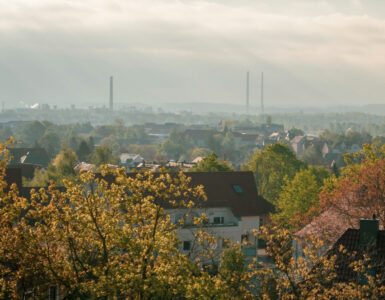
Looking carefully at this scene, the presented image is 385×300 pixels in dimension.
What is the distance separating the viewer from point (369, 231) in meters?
26.1

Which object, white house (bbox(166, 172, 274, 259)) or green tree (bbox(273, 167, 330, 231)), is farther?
green tree (bbox(273, 167, 330, 231))

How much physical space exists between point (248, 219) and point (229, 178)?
3917mm

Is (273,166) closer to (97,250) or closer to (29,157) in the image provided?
(29,157)

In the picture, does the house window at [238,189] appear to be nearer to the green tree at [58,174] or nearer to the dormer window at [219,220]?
the dormer window at [219,220]

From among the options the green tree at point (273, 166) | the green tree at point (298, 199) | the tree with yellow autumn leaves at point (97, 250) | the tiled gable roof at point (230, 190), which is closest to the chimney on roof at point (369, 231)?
the tree with yellow autumn leaves at point (97, 250)

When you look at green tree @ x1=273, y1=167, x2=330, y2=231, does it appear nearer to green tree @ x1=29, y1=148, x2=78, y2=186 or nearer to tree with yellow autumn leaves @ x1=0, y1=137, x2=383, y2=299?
green tree @ x1=29, y1=148, x2=78, y2=186

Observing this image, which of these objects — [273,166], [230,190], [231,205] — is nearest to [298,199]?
[230,190]

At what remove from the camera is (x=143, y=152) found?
186m

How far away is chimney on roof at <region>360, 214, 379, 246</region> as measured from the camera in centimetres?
2586

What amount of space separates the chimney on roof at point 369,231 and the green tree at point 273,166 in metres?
46.8

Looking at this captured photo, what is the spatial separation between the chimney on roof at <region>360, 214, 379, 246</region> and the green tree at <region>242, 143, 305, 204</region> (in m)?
46.8

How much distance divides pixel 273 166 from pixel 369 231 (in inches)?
1949

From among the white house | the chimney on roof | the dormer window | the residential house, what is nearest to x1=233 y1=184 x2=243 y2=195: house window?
the white house

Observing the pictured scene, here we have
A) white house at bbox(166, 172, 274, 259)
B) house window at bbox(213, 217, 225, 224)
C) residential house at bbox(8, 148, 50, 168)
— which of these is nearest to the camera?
white house at bbox(166, 172, 274, 259)
